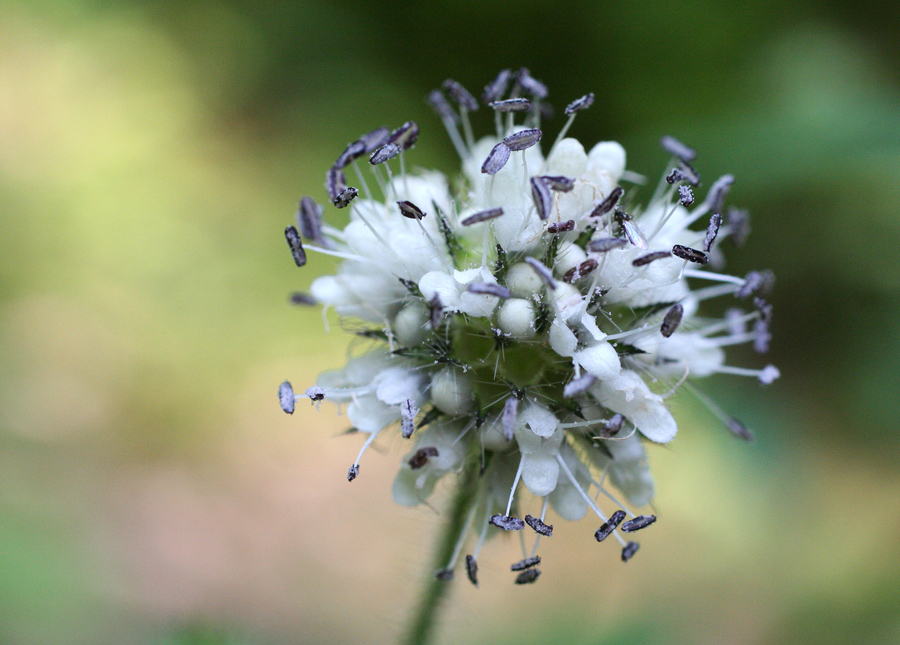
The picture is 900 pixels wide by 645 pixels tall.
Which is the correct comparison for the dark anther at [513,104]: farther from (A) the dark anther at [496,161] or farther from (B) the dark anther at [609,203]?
(B) the dark anther at [609,203]

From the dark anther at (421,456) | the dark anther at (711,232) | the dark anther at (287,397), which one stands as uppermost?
the dark anther at (711,232)

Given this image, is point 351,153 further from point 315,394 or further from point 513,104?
point 315,394

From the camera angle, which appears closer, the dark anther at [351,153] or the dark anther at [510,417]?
the dark anther at [510,417]

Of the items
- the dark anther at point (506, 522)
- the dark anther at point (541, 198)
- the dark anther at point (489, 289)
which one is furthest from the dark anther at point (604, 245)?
the dark anther at point (506, 522)

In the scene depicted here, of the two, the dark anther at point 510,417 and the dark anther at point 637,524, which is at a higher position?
the dark anther at point 510,417

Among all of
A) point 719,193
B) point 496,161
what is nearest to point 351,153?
point 496,161

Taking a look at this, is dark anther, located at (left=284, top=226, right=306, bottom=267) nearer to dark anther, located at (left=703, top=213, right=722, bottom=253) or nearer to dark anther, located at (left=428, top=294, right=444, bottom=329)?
dark anther, located at (left=428, top=294, right=444, bottom=329)

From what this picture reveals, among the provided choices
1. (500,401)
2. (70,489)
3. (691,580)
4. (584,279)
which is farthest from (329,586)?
(584,279)
